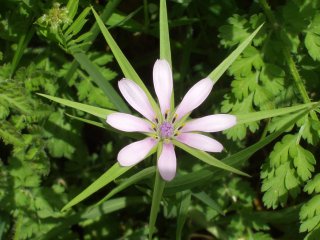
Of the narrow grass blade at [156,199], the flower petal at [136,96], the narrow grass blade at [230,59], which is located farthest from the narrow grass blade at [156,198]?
the narrow grass blade at [230,59]

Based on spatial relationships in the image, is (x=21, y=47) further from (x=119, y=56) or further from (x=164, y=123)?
(x=164, y=123)

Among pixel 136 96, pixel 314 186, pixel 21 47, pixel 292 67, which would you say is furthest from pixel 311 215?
pixel 21 47

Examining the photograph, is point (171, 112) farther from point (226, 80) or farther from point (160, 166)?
point (226, 80)

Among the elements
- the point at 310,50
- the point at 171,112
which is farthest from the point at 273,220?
the point at 171,112

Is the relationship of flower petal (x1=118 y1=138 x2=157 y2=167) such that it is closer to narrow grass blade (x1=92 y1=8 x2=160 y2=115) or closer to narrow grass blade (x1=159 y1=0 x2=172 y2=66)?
narrow grass blade (x1=92 y1=8 x2=160 y2=115)

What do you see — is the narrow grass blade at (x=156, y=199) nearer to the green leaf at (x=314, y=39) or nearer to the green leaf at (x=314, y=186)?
the green leaf at (x=314, y=186)

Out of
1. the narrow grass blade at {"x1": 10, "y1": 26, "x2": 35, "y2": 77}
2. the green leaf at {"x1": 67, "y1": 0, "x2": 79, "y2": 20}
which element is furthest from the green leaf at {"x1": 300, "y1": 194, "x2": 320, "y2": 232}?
the narrow grass blade at {"x1": 10, "y1": 26, "x2": 35, "y2": 77}
